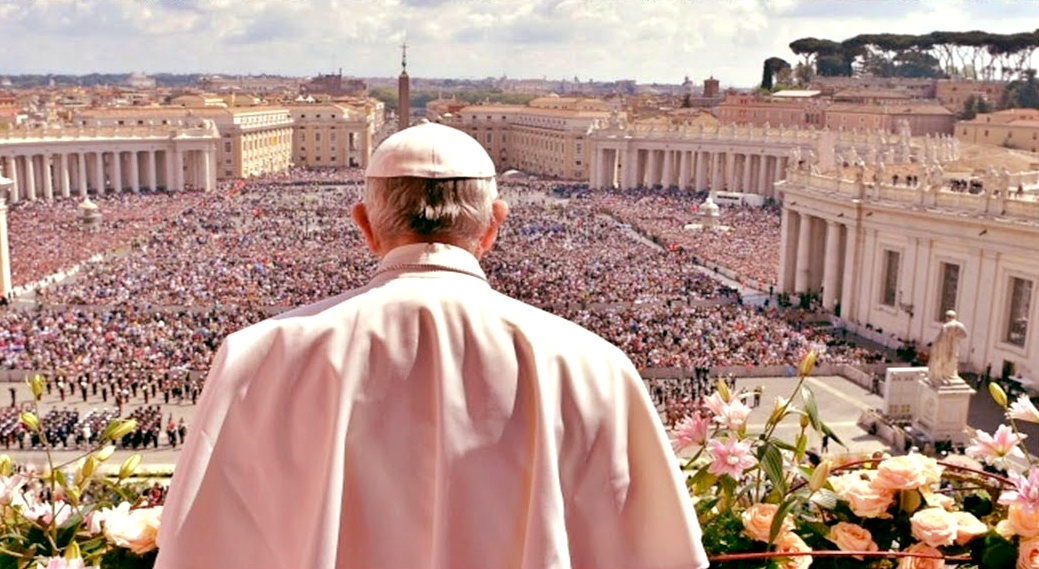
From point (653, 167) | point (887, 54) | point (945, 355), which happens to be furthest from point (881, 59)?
point (945, 355)

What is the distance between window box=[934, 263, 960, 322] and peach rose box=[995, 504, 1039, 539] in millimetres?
30696

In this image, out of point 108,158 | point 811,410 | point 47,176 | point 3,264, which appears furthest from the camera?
point 108,158

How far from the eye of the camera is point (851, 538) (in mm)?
3893

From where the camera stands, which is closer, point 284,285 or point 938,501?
point 938,501

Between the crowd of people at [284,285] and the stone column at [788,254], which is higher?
the stone column at [788,254]

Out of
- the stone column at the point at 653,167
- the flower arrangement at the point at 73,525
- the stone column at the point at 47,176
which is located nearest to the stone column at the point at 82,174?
the stone column at the point at 47,176

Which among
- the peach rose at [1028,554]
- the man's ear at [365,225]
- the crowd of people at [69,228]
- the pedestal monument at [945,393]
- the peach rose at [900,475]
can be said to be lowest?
the crowd of people at [69,228]

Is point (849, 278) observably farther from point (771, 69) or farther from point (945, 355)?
point (771, 69)

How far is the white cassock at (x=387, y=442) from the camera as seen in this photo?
250cm

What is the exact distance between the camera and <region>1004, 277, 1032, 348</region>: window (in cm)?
2925

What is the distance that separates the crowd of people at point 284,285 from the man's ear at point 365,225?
19.8 m

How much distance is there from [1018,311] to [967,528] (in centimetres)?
2897

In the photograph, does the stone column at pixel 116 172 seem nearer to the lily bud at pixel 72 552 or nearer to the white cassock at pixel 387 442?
the lily bud at pixel 72 552

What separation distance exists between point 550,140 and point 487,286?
109 m
